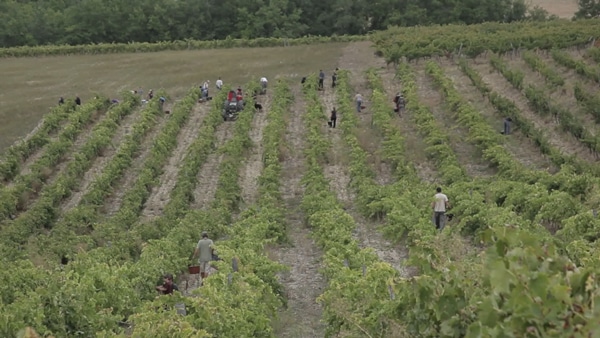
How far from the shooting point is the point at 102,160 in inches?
1094

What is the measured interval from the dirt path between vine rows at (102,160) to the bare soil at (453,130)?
38.7 feet

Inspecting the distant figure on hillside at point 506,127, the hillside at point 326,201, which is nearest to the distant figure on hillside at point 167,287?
the hillside at point 326,201

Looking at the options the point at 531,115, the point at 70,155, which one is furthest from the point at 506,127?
the point at 70,155

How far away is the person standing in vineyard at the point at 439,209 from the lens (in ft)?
56.0

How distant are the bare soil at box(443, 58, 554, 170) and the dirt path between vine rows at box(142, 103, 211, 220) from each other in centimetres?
1097

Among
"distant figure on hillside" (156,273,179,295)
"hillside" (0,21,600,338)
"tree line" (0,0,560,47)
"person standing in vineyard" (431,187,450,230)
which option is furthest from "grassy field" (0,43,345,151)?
"distant figure on hillside" (156,273,179,295)

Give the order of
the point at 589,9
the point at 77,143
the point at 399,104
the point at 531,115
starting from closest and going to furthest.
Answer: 1. the point at 77,143
2. the point at 531,115
3. the point at 399,104
4. the point at 589,9

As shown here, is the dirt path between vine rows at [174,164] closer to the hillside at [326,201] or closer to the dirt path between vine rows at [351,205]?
the hillside at [326,201]

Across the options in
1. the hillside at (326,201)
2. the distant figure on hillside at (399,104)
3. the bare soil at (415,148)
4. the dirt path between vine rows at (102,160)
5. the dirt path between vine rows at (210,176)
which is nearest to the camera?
the hillside at (326,201)

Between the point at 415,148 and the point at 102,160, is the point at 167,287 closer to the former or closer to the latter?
the point at 415,148

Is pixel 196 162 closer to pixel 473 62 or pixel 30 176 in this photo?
pixel 30 176

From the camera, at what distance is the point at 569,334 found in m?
4.55

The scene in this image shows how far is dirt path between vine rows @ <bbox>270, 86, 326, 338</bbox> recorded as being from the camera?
1303 cm

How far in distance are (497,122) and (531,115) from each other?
1.64 meters
